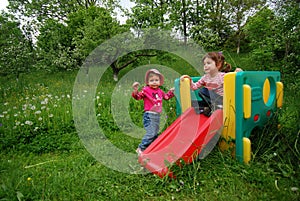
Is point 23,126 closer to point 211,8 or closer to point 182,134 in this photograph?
point 182,134

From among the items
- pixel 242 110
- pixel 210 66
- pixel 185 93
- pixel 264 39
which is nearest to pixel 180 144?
pixel 242 110

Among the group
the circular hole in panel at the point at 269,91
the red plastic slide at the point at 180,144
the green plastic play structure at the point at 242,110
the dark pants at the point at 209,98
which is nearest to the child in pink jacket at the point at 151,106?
the red plastic slide at the point at 180,144

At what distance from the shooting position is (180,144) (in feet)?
7.34

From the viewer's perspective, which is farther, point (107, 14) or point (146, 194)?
point (107, 14)

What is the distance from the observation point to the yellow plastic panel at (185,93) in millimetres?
2775

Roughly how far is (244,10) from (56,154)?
40.3ft

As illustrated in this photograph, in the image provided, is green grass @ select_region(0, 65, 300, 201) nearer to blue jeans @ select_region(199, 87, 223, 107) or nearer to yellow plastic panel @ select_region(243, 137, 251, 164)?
yellow plastic panel @ select_region(243, 137, 251, 164)

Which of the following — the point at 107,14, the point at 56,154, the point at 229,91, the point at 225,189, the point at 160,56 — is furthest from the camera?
the point at 107,14

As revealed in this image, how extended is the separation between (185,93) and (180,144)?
818 mm

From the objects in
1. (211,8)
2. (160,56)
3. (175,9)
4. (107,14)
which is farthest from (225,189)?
(211,8)

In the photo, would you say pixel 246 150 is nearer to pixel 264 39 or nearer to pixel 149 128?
pixel 149 128

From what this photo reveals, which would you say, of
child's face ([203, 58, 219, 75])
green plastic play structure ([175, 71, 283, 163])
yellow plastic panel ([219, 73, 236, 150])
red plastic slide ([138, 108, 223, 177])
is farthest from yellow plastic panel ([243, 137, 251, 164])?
child's face ([203, 58, 219, 75])

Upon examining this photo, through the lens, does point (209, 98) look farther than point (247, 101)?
Yes

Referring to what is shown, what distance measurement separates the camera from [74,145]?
9.34 feet
